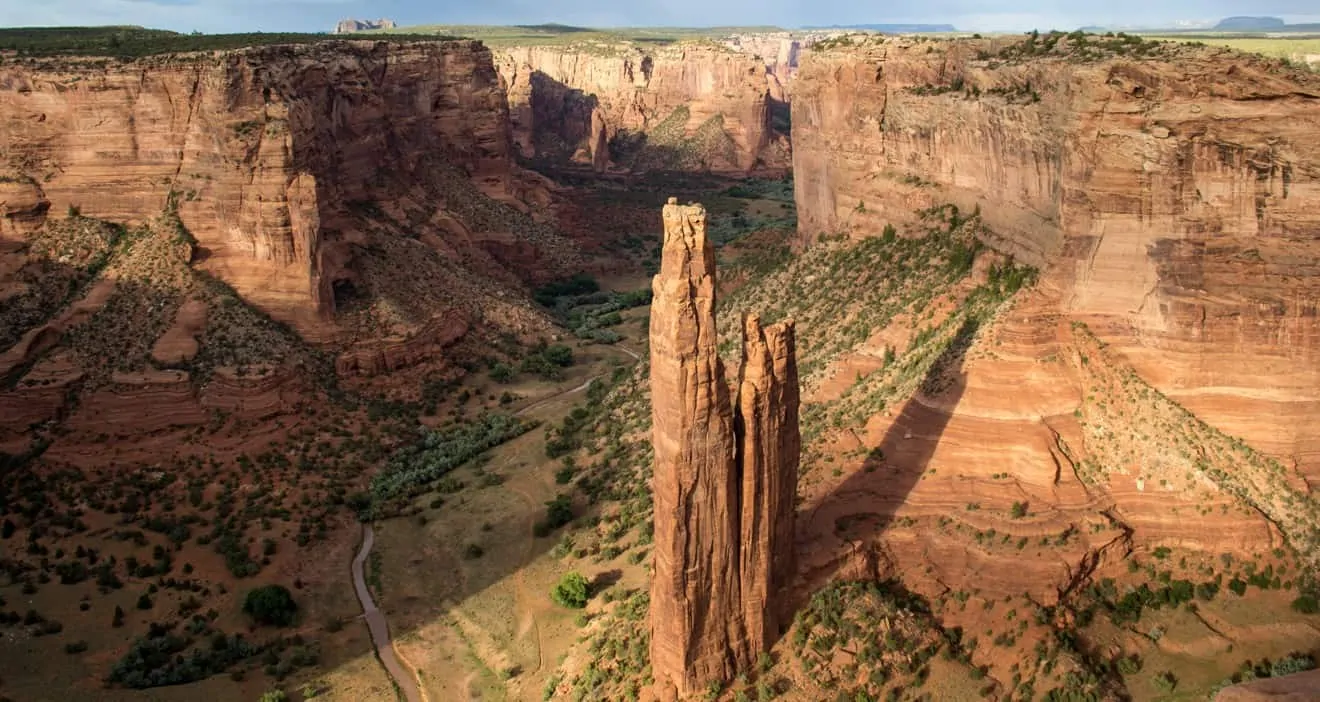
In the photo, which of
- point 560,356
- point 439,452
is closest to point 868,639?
point 439,452

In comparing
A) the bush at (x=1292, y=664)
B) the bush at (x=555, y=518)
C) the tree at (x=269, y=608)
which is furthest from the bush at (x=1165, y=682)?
the tree at (x=269, y=608)

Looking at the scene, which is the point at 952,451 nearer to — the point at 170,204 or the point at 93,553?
the point at 93,553

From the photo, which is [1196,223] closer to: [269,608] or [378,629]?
[378,629]

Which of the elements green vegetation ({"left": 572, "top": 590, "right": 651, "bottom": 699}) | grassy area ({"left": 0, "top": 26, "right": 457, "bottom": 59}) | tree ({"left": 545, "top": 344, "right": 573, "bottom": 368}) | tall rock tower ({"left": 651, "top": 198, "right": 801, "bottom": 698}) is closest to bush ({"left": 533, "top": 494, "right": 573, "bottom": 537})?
green vegetation ({"left": 572, "top": 590, "right": 651, "bottom": 699})

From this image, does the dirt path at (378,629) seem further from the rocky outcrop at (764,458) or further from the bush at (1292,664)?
the bush at (1292,664)

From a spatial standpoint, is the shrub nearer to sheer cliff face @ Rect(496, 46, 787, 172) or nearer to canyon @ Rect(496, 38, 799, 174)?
canyon @ Rect(496, 38, 799, 174)

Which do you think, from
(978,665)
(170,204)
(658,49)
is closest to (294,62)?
(170,204)
